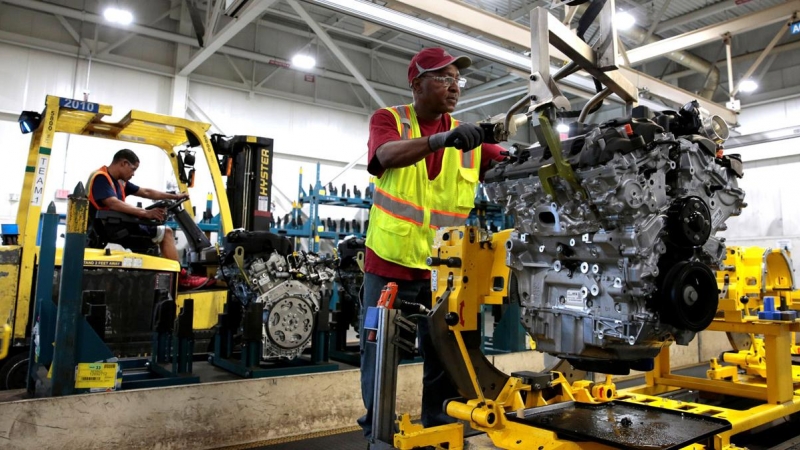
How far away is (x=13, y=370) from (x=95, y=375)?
1486mm

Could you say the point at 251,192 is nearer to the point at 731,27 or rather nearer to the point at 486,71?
the point at 731,27

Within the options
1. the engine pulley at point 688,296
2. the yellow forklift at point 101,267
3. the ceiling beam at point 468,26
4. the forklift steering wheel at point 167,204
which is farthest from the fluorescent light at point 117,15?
the engine pulley at point 688,296

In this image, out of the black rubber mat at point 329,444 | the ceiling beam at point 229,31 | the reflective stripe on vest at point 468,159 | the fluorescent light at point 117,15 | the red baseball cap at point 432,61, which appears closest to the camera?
the red baseball cap at point 432,61

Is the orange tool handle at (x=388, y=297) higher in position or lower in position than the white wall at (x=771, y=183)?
lower

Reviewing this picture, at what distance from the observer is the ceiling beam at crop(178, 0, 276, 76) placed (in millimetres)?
7512

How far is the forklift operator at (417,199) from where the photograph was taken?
7.57 feet

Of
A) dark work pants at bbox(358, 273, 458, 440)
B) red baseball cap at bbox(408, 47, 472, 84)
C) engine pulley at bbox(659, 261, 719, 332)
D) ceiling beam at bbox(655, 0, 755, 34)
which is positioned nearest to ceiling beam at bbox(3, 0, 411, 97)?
ceiling beam at bbox(655, 0, 755, 34)

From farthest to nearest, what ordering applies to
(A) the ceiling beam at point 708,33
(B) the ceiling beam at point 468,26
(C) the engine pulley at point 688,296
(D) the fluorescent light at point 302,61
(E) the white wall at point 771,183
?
(E) the white wall at point 771,183
(D) the fluorescent light at point 302,61
(A) the ceiling beam at point 708,33
(B) the ceiling beam at point 468,26
(C) the engine pulley at point 688,296

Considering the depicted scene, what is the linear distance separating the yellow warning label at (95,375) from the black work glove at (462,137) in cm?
221

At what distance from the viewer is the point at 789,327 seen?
11.1 ft

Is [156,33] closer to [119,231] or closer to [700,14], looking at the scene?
[119,231]

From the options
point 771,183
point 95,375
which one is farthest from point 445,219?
point 771,183

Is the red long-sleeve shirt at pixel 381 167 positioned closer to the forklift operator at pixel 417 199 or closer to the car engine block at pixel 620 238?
the forklift operator at pixel 417 199

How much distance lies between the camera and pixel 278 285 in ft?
13.2
